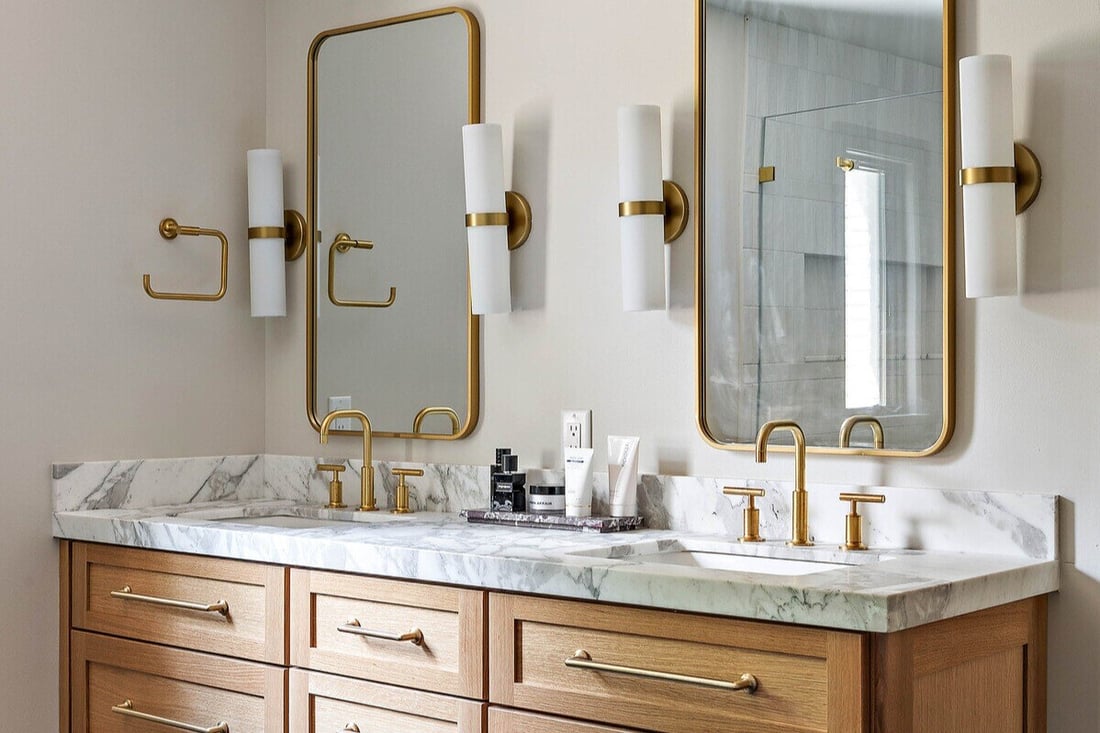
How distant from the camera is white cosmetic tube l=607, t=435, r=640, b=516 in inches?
93.1

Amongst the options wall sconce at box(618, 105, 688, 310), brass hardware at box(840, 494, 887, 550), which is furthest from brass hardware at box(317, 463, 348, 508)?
brass hardware at box(840, 494, 887, 550)

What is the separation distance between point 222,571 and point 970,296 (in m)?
1.39

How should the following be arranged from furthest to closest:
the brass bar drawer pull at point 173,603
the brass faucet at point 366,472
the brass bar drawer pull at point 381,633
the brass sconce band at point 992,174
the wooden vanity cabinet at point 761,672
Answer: the brass faucet at point 366,472 → the brass bar drawer pull at point 173,603 → the brass bar drawer pull at point 381,633 → the brass sconce band at point 992,174 → the wooden vanity cabinet at point 761,672

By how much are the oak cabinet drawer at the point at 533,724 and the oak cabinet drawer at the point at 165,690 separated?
0.48 meters

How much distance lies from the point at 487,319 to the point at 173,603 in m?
0.84

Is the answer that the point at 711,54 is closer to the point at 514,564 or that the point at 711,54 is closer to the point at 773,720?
the point at 514,564

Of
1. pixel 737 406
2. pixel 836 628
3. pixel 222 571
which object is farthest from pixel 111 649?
pixel 836 628

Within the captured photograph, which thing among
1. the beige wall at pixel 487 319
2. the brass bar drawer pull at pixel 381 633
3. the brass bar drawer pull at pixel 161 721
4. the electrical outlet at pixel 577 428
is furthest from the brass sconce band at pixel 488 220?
the brass bar drawer pull at pixel 161 721

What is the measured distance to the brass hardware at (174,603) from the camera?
7.57 feet

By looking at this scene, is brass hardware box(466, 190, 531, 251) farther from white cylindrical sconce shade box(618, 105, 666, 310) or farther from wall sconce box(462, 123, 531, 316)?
white cylindrical sconce shade box(618, 105, 666, 310)

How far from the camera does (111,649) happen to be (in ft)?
8.25

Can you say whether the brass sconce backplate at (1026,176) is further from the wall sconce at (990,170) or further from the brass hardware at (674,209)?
the brass hardware at (674,209)

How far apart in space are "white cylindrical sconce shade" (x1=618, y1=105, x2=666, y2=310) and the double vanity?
365 mm

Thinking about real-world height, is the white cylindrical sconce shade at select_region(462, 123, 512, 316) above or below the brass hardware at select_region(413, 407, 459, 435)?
above
